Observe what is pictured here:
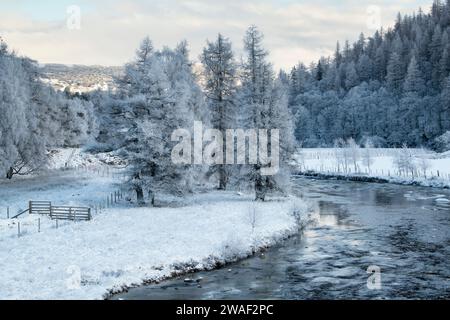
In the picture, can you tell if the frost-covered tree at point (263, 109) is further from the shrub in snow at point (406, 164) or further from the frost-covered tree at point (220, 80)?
the shrub in snow at point (406, 164)

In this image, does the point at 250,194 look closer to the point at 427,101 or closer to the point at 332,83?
the point at 427,101

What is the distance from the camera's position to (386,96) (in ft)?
477

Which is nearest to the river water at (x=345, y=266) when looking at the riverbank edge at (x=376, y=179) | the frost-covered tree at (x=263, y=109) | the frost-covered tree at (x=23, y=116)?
the frost-covered tree at (x=263, y=109)

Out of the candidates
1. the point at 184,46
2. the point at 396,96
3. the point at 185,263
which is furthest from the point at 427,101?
the point at 185,263

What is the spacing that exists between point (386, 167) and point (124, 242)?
6919cm

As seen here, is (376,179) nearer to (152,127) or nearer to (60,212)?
(152,127)

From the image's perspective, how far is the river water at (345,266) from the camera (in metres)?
21.8

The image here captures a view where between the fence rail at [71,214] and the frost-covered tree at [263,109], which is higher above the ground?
the frost-covered tree at [263,109]

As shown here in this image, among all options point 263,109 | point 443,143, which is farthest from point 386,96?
point 263,109

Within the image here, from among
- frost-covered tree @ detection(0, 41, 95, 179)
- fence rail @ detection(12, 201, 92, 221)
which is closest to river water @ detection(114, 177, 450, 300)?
fence rail @ detection(12, 201, 92, 221)

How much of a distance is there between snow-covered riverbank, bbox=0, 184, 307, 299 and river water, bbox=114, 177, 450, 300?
1043mm

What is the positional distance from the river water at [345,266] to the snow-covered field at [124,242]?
1130mm

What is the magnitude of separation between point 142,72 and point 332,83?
463 feet

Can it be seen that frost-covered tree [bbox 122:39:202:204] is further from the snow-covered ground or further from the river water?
the snow-covered ground
